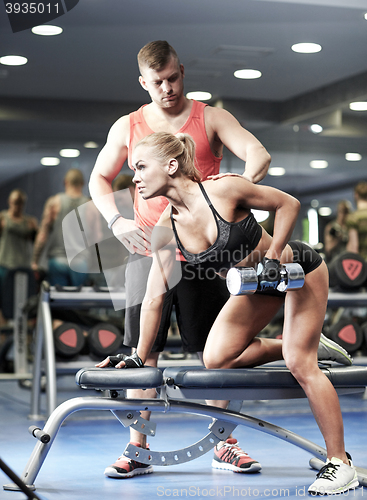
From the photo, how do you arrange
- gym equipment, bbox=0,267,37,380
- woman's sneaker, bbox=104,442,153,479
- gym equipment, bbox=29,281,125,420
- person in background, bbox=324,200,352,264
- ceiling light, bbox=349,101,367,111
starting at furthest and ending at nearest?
ceiling light, bbox=349,101,367,111, person in background, bbox=324,200,352,264, gym equipment, bbox=0,267,37,380, gym equipment, bbox=29,281,125,420, woman's sneaker, bbox=104,442,153,479

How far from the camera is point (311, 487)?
2.04m

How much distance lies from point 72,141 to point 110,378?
4156mm

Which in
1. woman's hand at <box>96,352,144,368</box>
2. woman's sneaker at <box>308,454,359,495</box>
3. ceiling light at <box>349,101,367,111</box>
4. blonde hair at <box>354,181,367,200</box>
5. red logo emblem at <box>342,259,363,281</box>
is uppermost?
ceiling light at <box>349,101,367,111</box>

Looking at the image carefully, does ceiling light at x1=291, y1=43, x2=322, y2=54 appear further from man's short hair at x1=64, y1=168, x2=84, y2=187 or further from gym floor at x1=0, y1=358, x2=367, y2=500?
gym floor at x1=0, y1=358, x2=367, y2=500

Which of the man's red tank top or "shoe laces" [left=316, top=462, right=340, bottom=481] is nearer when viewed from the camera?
"shoe laces" [left=316, top=462, right=340, bottom=481]

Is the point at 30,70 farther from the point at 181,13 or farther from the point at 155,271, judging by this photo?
the point at 155,271

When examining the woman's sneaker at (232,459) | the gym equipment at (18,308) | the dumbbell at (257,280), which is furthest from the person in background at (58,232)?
the dumbbell at (257,280)

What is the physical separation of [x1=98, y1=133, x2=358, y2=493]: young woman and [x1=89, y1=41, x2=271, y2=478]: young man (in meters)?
0.21

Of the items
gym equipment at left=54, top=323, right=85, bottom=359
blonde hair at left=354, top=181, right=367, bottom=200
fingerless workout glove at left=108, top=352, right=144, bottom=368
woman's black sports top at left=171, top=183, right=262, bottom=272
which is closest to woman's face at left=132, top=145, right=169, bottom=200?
woman's black sports top at left=171, top=183, right=262, bottom=272

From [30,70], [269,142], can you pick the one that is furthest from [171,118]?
[269,142]

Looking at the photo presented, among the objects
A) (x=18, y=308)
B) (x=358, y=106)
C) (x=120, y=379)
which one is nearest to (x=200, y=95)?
(x=358, y=106)

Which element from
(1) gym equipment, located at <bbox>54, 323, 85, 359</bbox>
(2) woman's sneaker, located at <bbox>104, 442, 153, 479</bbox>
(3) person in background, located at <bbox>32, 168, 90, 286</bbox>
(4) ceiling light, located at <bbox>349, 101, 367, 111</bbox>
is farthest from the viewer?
(4) ceiling light, located at <bbox>349, 101, 367, 111</bbox>

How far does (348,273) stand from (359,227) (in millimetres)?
1357

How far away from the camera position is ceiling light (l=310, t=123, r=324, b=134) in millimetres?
5852
